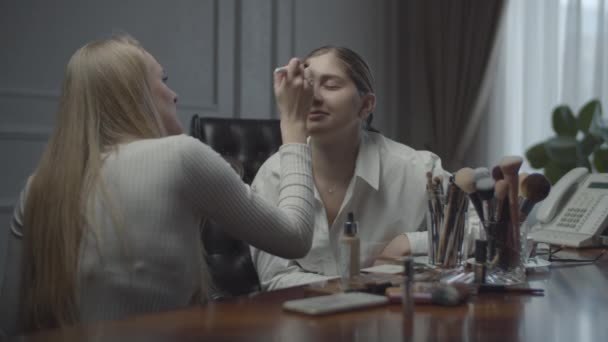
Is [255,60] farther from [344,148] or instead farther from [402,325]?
[402,325]

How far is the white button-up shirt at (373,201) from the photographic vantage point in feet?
5.72

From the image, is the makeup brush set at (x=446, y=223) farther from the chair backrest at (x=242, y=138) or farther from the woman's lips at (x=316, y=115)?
the chair backrest at (x=242, y=138)

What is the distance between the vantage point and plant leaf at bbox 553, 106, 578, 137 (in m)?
3.30

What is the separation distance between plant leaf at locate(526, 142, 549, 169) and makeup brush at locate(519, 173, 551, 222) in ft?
7.40

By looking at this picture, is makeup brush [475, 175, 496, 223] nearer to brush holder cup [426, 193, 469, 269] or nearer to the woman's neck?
brush holder cup [426, 193, 469, 269]

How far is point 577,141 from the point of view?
3.26 metres

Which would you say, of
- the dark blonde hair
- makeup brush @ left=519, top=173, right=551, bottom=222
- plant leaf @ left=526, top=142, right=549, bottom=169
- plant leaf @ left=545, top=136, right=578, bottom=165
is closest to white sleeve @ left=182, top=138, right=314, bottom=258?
makeup brush @ left=519, top=173, right=551, bottom=222

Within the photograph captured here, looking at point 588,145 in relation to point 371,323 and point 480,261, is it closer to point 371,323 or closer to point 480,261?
point 480,261

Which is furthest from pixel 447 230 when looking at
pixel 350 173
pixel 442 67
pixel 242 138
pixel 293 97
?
pixel 442 67

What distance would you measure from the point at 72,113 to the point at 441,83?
3.29 meters

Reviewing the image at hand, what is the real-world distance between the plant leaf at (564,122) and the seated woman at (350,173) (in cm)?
162

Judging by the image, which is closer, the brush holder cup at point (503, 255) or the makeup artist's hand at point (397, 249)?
the brush holder cup at point (503, 255)

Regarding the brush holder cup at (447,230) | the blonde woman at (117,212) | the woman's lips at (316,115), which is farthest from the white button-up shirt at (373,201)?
the blonde woman at (117,212)

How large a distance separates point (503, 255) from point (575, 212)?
83 centimetres
